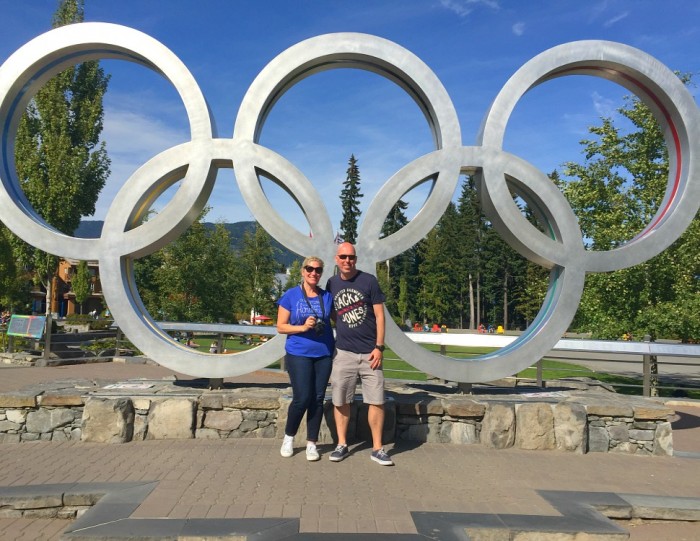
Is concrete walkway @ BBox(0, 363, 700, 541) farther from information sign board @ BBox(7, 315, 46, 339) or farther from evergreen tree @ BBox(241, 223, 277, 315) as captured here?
evergreen tree @ BBox(241, 223, 277, 315)

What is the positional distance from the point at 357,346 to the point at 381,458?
3.35 feet

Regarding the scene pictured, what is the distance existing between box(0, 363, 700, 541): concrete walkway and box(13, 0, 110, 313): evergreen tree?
1616 cm

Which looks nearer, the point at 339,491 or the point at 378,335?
the point at 339,491

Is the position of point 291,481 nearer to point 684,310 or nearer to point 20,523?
point 20,523

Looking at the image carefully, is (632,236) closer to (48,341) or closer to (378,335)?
(378,335)

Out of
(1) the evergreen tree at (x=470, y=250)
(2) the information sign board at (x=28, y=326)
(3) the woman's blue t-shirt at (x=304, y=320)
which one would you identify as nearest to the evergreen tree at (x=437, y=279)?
(1) the evergreen tree at (x=470, y=250)

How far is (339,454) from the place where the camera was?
15.5ft

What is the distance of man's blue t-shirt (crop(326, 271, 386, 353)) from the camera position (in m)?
4.76

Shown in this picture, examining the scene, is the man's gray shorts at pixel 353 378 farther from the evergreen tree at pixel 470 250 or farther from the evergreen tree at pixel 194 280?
the evergreen tree at pixel 470 250

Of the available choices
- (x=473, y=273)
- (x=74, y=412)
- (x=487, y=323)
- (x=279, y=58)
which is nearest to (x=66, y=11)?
(x=279, y=58)

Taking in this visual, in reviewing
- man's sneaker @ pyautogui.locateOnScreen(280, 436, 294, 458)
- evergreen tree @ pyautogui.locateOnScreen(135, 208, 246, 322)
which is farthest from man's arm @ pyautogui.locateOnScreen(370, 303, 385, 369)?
evergreen tree @ pyautogui.locateOnScreen(135, 208, 246, 322)

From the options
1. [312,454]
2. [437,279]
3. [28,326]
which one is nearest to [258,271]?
[28,326]

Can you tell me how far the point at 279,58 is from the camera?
6.02 m

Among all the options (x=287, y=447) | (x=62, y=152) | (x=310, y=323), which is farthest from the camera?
(x=62, y=152)
